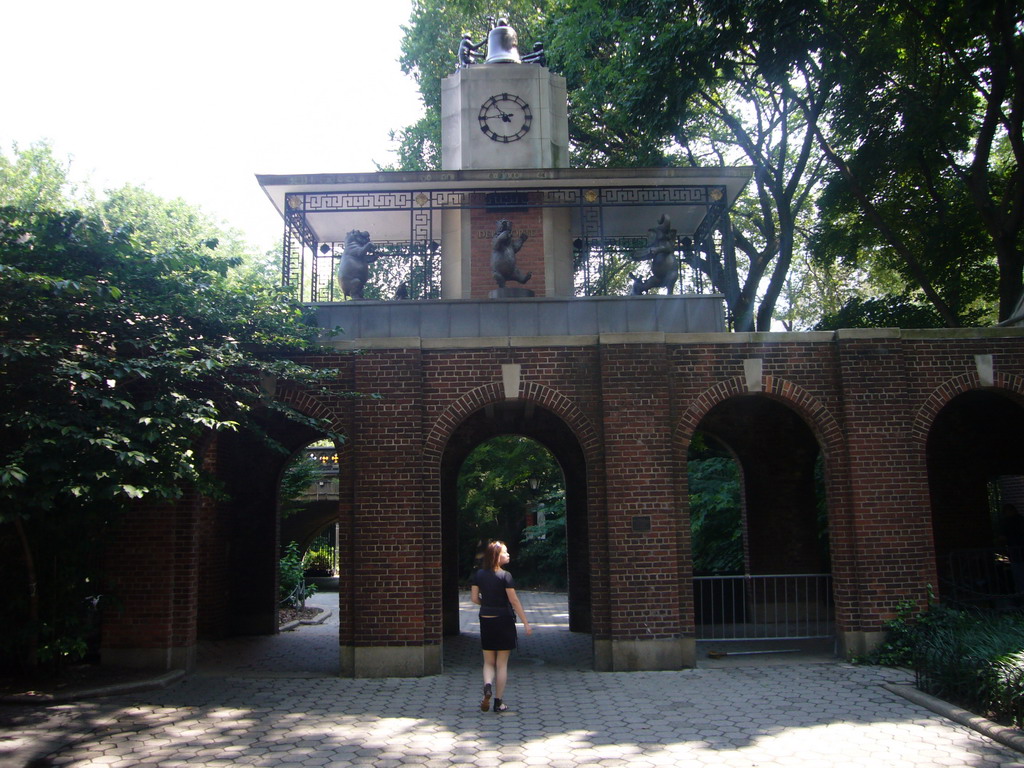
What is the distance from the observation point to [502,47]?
15.2 m

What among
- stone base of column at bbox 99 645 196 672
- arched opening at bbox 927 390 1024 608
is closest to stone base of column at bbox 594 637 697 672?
stone base of column at bbox 99 645 196 672

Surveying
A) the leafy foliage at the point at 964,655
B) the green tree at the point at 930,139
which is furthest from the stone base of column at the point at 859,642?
the green tree at the point at 930,139

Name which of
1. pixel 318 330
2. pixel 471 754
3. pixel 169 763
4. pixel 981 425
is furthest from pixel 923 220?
pixel 169 763

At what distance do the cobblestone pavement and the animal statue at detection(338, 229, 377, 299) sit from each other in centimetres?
541

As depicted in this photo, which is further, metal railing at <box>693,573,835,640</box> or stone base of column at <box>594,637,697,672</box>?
metal railing at <box>693,573,835,640</box>

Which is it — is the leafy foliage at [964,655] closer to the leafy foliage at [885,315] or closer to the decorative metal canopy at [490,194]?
the decorative metal canopy at [490,194]

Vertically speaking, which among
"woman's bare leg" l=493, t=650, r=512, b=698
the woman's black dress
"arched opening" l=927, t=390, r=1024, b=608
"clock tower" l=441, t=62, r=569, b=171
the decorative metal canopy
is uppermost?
"clock tower" l=441, t=62, r=569, b=171

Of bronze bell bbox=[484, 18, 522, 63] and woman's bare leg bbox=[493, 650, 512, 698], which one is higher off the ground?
bronze bell bbox=[484, 18, 522, 63]

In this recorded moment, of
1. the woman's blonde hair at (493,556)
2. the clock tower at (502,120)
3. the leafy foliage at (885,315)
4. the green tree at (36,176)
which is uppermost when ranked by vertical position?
the green tree at (36,176)

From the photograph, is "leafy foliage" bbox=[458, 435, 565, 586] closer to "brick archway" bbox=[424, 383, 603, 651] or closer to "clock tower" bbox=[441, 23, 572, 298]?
"brick archway" bbox=[424, 383, 603, 651]

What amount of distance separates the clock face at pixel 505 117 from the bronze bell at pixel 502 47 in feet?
3.03

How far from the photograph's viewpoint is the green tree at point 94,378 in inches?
302

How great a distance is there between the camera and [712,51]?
15891mm

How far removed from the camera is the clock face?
14.5m
